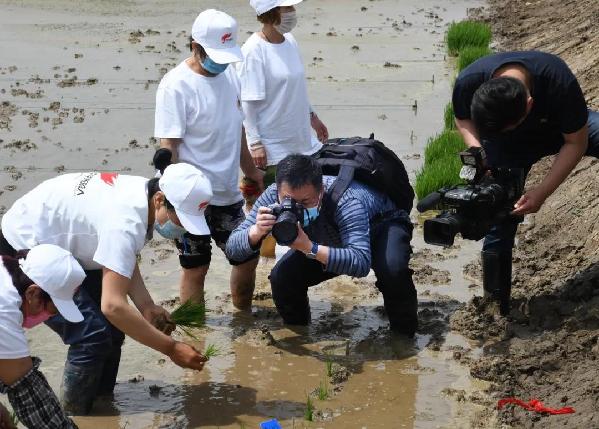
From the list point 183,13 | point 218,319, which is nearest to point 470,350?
point 218,319

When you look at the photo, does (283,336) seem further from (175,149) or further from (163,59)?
(163,59)

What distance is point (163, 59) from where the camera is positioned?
1210 cm

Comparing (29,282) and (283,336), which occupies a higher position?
(29,282)

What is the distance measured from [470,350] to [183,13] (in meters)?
10.6

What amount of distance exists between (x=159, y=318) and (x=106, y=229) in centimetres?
66

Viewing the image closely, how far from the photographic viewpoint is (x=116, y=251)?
4.20 metres

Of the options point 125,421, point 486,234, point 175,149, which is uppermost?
point 175,149

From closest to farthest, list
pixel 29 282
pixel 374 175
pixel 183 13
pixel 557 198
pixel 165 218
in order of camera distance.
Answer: pixel 29 282
pixel 165 218
pixel 374 175
pixel 557 198
pixel 183 13

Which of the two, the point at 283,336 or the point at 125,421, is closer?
the point at 125,421

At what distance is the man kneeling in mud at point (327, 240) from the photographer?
4949 mm

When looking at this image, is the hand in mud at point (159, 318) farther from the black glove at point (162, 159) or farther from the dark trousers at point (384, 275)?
the dark trousers at point (384, 275)

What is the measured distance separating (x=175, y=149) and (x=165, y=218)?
997 millimetres

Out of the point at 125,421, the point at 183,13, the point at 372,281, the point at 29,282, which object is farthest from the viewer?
the point at 183,13

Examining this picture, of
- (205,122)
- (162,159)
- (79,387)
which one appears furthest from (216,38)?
(79,387)
